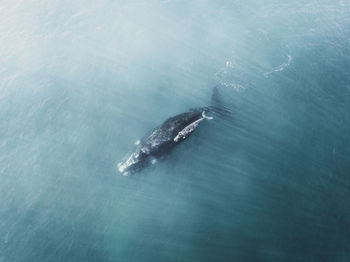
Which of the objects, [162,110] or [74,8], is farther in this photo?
[74,8]

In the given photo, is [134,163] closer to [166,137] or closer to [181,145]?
[166,137]

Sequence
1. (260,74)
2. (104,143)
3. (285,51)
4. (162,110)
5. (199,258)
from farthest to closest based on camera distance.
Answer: (285,51) < (260,74) < (162,110) < (104,143) < (199,258)

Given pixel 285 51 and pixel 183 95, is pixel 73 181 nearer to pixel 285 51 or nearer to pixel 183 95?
pixel 183 95

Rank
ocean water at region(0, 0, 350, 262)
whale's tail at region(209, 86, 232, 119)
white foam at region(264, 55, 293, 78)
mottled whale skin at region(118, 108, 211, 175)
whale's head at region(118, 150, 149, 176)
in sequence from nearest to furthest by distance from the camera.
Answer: ocean water at region(0, 0, 350, 262), whale's head at region(118, 150, 149, 176), mottled whale skin at region(118, 108, 211, 175), whale's tail at region(209, 86, 232, 119), white foam at region(264, 55, 293, 78)

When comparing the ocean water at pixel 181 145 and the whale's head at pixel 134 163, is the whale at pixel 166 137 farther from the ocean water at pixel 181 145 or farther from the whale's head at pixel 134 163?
the ocean water at pixel 181 145

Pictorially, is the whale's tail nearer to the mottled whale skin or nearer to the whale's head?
the mottled whale skin

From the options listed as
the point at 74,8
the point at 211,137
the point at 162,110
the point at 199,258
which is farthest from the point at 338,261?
the point at 74,8

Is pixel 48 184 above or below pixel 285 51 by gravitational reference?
below

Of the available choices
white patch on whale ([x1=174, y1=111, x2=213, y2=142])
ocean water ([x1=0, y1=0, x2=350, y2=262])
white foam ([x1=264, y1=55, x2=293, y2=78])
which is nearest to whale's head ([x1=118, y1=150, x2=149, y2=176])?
ocean water ([x1=0, y1=0, x2=350, y2=262])
